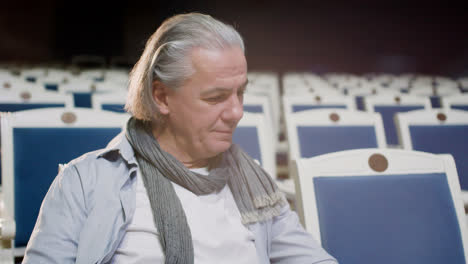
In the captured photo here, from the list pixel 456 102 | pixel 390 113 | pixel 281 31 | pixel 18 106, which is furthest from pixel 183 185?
pixel 281 31

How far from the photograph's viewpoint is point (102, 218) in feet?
2.85

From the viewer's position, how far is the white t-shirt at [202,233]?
0.90 m

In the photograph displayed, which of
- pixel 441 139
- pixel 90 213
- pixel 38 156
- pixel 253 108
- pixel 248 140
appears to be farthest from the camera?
pixel 253 108

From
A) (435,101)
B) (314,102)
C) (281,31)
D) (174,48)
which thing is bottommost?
(435,101)

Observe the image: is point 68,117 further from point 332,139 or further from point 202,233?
point 332,139

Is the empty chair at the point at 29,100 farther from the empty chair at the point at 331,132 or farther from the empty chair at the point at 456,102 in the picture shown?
the empty chair at the point at 456,102

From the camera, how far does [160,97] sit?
102 cm

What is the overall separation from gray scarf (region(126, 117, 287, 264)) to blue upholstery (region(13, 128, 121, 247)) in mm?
527

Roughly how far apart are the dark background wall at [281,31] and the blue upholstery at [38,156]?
10.8 meters

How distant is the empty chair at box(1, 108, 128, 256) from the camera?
1396 millimetres

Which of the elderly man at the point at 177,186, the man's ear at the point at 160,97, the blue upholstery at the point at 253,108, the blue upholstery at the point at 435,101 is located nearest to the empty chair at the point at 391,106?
the blue upholstery at the point at 253,108

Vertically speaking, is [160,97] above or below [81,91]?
above

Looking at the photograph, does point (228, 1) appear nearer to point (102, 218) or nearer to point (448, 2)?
point (448, 2)

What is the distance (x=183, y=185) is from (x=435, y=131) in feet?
4.93
